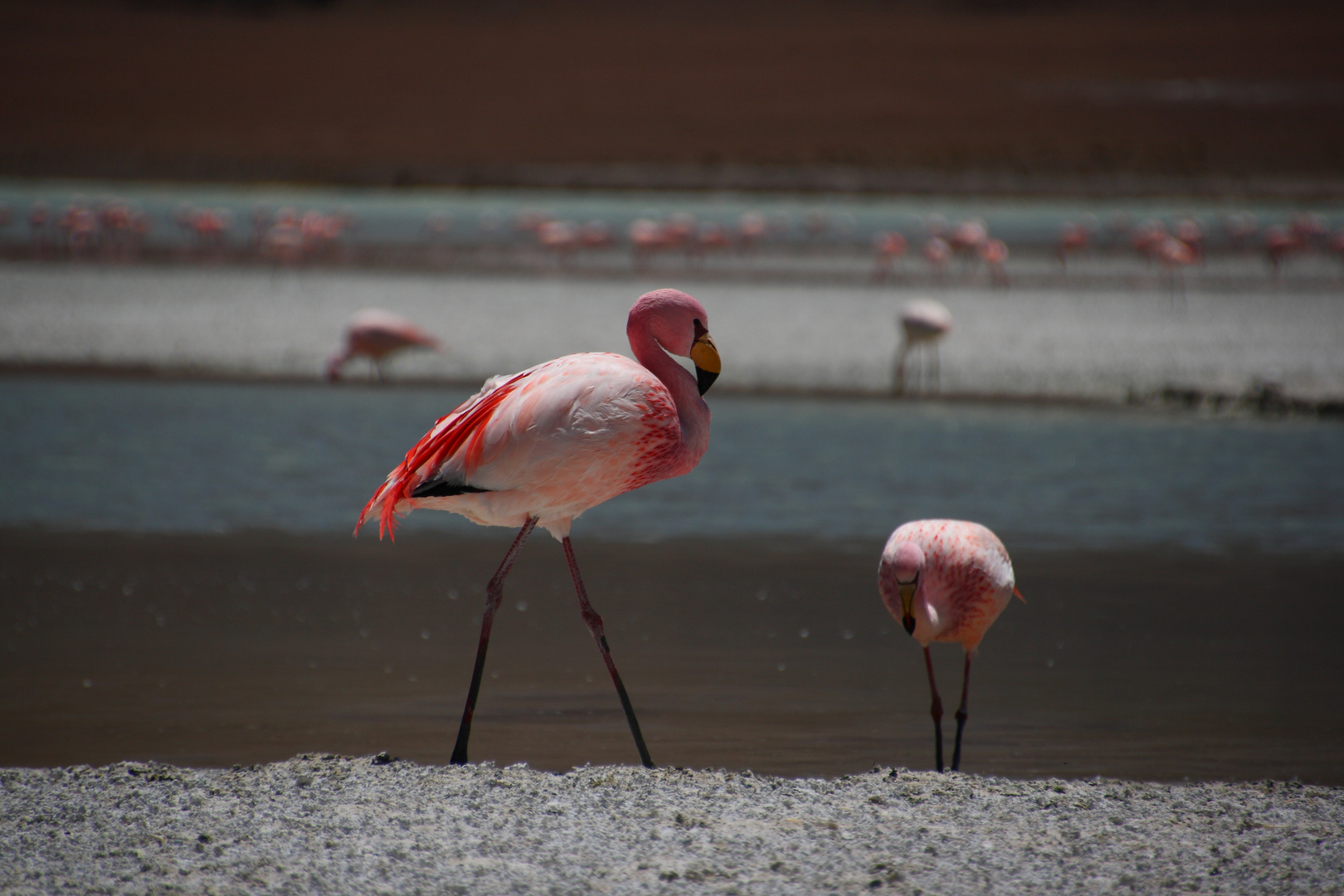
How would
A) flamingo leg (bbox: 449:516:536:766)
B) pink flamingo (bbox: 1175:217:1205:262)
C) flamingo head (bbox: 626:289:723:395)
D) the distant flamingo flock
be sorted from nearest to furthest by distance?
flamingo leg (bbox: 449:516:536:766) < flamingo head (bbox: 626:289:723:395) < the distant flamingo flock < pink flamingo (bbox: 1175:217:1205:262)

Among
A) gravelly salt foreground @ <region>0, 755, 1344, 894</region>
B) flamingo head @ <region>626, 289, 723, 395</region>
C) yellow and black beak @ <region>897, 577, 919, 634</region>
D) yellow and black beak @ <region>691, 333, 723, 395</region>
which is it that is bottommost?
gravelly salt foreground @ <region>0, 755, 1344, 894</region>

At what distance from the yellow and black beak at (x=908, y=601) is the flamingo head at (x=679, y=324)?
2.91ft

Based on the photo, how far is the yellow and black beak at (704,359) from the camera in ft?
13.8

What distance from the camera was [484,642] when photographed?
13.4 feet

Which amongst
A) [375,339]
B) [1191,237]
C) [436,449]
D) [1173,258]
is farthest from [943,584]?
[1191,237]

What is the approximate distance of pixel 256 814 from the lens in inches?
135

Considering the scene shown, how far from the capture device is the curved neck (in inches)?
167

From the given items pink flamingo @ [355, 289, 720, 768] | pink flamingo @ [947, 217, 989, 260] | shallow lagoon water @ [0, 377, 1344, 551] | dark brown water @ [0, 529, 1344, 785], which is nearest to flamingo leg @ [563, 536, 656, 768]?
pink flamingo @ [355, 289, 720, 768]

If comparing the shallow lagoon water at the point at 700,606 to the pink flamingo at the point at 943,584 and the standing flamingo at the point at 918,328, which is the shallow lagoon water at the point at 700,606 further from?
the standing flamingo at the point at 918,328

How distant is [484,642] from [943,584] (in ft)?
4.84

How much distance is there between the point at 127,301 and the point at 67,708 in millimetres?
13148

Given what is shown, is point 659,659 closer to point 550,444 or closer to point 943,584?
point 943,584

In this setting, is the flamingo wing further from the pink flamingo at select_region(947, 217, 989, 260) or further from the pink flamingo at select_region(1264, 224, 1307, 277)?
the pink flamingo at select_region(1264, 224, 1307, 277)

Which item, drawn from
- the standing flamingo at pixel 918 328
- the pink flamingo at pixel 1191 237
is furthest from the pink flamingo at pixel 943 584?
the pink flamingo at pixel 1191 237
